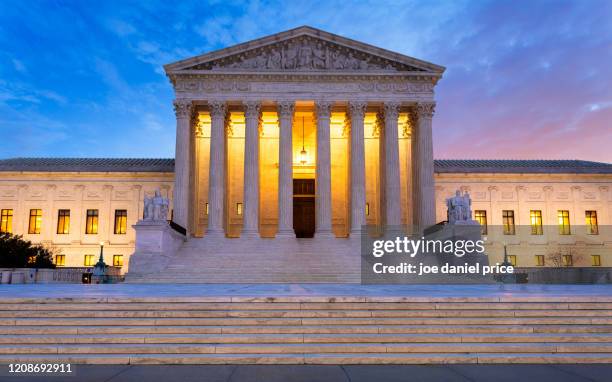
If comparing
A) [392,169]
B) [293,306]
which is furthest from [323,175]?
[293,306]

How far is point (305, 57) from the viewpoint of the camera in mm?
42344

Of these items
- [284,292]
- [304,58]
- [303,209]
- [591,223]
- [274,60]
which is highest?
[304,58]

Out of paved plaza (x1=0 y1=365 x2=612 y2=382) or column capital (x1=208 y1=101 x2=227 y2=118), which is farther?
column capital (x1=208 y1=101 x2=227 y2=118)

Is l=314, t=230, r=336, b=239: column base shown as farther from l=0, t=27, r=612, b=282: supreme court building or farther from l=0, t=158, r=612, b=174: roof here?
l=0, t=158, r=612, b=174: roof

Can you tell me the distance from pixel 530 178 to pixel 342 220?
2014cm

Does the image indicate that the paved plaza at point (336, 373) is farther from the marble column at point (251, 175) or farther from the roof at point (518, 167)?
the roof at point (518, 167)

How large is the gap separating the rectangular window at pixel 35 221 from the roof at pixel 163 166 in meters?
4.05

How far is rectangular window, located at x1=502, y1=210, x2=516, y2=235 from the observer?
52.1 metres

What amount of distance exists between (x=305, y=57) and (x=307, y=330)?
108ft

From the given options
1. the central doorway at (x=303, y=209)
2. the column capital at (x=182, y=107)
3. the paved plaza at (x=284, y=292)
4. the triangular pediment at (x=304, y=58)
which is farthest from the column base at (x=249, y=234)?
the paved plaza at (x=284, y=292)

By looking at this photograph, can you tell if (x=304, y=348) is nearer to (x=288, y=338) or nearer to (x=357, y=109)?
(x=288, y=338)

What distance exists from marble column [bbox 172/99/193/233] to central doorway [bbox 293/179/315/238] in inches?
426

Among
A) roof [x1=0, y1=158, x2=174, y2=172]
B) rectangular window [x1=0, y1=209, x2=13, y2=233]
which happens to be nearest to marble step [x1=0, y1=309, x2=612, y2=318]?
roof [x1=0, y1=158, x2=174, y2=172]

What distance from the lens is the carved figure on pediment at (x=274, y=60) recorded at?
42156 millimetres
